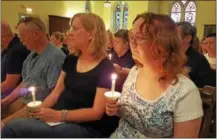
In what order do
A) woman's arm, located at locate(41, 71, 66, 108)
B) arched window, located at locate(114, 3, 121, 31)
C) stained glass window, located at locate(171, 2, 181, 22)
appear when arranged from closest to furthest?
woman's arm, located at locate(41, 71, 66, 108)
stained glass window, located at locate(171, 2, 181, 22)
arched window, located at locate(114, 3, 121, 31)

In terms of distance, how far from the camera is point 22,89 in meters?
2.21

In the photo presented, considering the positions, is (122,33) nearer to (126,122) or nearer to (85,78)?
(85,78)

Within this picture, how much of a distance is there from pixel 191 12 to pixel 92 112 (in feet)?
36.6

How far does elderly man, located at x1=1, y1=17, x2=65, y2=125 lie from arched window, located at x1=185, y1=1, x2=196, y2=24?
412 inches

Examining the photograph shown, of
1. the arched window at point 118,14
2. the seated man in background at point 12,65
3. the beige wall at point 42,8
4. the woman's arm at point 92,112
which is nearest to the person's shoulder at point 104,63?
the woman's arm at point 92,112

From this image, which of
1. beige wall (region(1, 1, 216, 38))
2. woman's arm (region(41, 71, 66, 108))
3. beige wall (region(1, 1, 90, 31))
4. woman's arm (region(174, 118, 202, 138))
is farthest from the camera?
beige wall (region(1, 1, 216, 38))

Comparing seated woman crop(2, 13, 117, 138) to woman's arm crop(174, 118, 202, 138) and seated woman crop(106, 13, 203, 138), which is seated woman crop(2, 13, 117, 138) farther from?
woman's arm crop(174, 118, 202, 138)

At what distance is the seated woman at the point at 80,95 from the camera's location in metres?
1.43

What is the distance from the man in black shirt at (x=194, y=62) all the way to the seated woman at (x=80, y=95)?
875 mm

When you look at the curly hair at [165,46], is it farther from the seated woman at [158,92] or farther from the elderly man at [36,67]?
the elderly man at [36,67]

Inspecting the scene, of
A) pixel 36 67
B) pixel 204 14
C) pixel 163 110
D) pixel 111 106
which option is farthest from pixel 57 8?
pixel 163 110

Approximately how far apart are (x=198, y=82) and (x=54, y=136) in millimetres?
1356

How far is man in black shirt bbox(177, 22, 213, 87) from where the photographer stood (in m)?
2.21

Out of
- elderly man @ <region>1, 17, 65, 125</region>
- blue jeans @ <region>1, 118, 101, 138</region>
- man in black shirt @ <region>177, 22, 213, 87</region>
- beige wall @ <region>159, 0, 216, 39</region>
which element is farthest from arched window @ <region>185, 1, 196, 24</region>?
blue jeans @ <region>1, 118, 101, 138</region>
